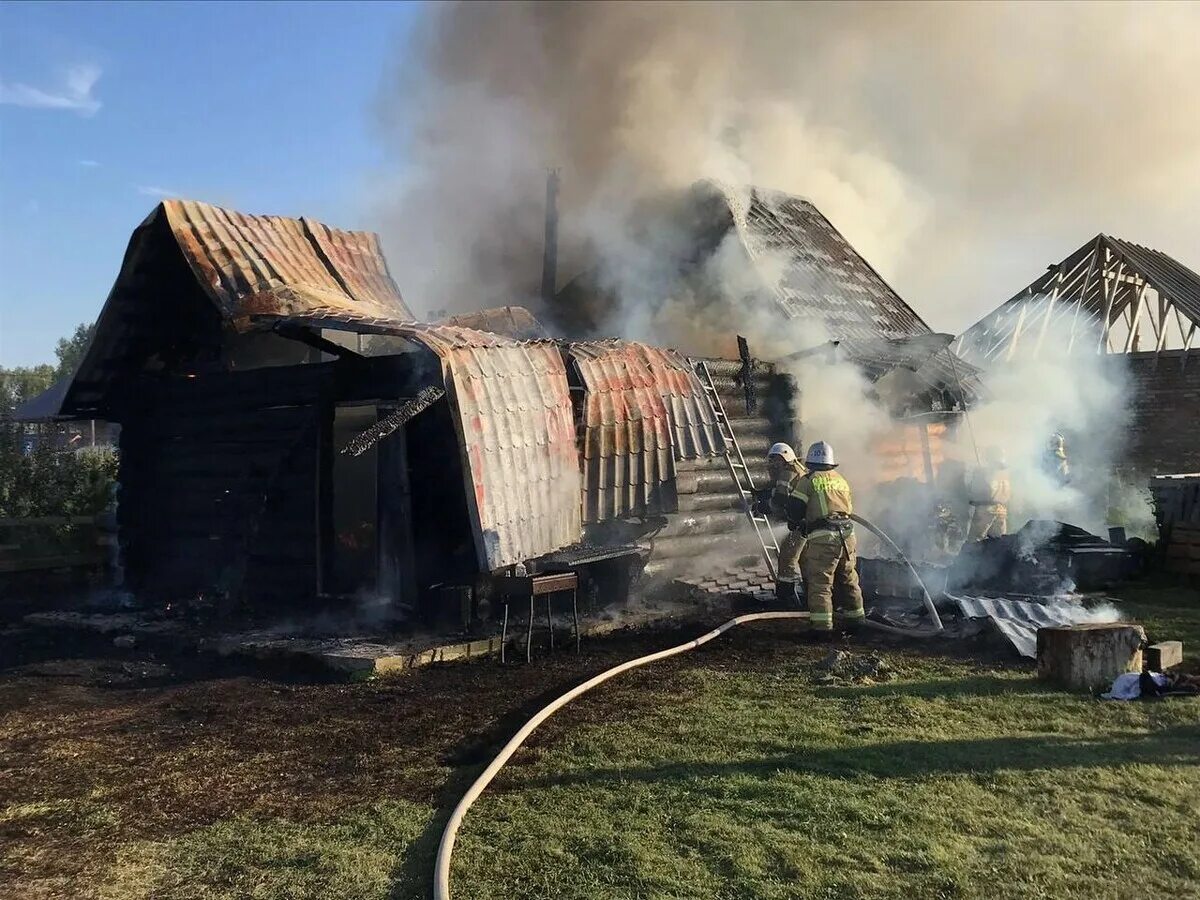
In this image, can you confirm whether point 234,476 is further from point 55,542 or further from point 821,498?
point 821,498

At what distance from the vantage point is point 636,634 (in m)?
8.68

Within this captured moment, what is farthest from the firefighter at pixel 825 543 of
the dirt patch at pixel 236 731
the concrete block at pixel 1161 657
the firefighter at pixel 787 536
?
the concrete block at pixel 1161 657

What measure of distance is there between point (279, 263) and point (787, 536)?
262 inches

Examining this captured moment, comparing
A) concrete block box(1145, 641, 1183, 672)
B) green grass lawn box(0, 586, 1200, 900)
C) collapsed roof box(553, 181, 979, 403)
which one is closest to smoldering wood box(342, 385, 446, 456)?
green grass lawn box(0, 586, 1200, 900)

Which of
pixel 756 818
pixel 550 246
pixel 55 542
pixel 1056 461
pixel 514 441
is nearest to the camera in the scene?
pixel 756 818

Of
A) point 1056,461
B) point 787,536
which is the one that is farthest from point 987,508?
point 787,536

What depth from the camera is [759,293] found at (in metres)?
14.5

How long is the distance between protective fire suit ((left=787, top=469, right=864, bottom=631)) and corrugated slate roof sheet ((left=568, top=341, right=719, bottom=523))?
1665 millimetres

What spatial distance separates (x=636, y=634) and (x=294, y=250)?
644 cm

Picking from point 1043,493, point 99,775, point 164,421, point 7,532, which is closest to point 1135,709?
point 99,775

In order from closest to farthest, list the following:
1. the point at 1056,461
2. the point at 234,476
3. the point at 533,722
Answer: the point at 533,722 → the point at 234,476 → the point at 1056,461

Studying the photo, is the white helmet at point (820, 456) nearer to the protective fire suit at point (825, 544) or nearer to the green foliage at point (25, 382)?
the protective fire suit at point (825, 544)

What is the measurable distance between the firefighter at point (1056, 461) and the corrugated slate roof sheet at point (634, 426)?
9.48 meters

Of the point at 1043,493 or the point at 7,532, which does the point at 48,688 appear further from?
the point at 1043,493
